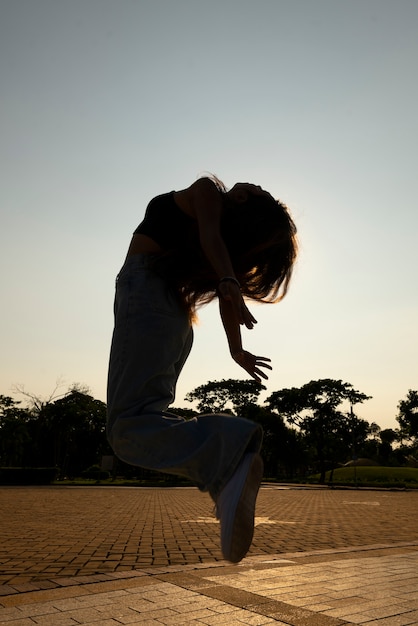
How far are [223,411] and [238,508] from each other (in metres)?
52.8

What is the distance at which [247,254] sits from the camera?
2119mm

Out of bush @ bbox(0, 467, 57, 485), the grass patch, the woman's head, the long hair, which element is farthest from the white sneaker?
the grass patch

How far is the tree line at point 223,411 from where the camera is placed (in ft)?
141

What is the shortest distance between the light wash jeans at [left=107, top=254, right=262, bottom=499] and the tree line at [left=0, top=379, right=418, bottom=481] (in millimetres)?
41466

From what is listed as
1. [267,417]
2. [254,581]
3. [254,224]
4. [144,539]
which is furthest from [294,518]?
[267,417]

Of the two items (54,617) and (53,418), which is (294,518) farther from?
(53,418)

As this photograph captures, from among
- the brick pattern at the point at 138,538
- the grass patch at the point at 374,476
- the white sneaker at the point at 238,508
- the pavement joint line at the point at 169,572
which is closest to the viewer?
the white sneaker at the point at 238,508

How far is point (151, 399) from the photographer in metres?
1.78

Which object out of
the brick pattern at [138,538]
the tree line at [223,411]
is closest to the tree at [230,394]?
the tree line at [223,411]

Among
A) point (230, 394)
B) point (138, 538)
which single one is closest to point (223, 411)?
point (230, 394)

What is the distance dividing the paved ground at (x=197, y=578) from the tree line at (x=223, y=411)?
36.5 m

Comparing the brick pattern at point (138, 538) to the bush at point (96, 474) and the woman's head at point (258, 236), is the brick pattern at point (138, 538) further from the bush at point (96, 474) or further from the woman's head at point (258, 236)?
the bush at point (96, 474)

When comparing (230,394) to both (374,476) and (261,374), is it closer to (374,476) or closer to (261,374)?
(374,476)

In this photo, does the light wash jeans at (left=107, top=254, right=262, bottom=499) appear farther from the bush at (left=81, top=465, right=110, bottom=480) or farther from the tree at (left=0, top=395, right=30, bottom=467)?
the tree at (left=0, top=395, right=30, bottom=467)
